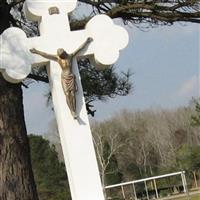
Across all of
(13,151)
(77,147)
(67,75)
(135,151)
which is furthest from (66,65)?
(135,151)

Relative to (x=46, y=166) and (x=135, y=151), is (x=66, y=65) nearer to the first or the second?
(x=46, y=166)

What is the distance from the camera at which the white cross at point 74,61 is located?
3.64 meters

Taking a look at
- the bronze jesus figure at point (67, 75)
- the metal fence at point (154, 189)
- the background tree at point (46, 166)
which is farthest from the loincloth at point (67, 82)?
the metal fence at point (154, 189)

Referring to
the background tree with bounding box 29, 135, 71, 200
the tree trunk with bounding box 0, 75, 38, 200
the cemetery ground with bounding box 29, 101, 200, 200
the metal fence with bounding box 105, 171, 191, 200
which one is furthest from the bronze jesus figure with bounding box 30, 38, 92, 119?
the metal fence with bounding box 105, 171, 191, 200

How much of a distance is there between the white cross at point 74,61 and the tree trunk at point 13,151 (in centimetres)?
99

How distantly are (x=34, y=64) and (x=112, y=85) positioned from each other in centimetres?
362

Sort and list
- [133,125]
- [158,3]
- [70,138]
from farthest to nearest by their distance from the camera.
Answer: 1. [133,125]
2. [158,3]
3. [70,138]

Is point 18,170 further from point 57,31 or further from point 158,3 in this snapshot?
point 158,3

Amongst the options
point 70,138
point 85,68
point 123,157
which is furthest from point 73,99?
point 123,157

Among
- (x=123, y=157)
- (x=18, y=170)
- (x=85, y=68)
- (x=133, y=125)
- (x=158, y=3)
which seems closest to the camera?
(x=18, y=170)

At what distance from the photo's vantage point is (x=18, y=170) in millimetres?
4660

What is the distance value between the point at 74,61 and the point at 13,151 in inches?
47.0

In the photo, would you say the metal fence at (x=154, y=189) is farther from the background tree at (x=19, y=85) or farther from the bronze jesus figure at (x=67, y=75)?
the bronze jesus figure at (x=67, y=75)

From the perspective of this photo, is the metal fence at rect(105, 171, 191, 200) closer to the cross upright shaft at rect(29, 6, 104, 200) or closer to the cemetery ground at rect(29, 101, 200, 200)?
the cemetery ground at rect(29, 101, 200, 200)
